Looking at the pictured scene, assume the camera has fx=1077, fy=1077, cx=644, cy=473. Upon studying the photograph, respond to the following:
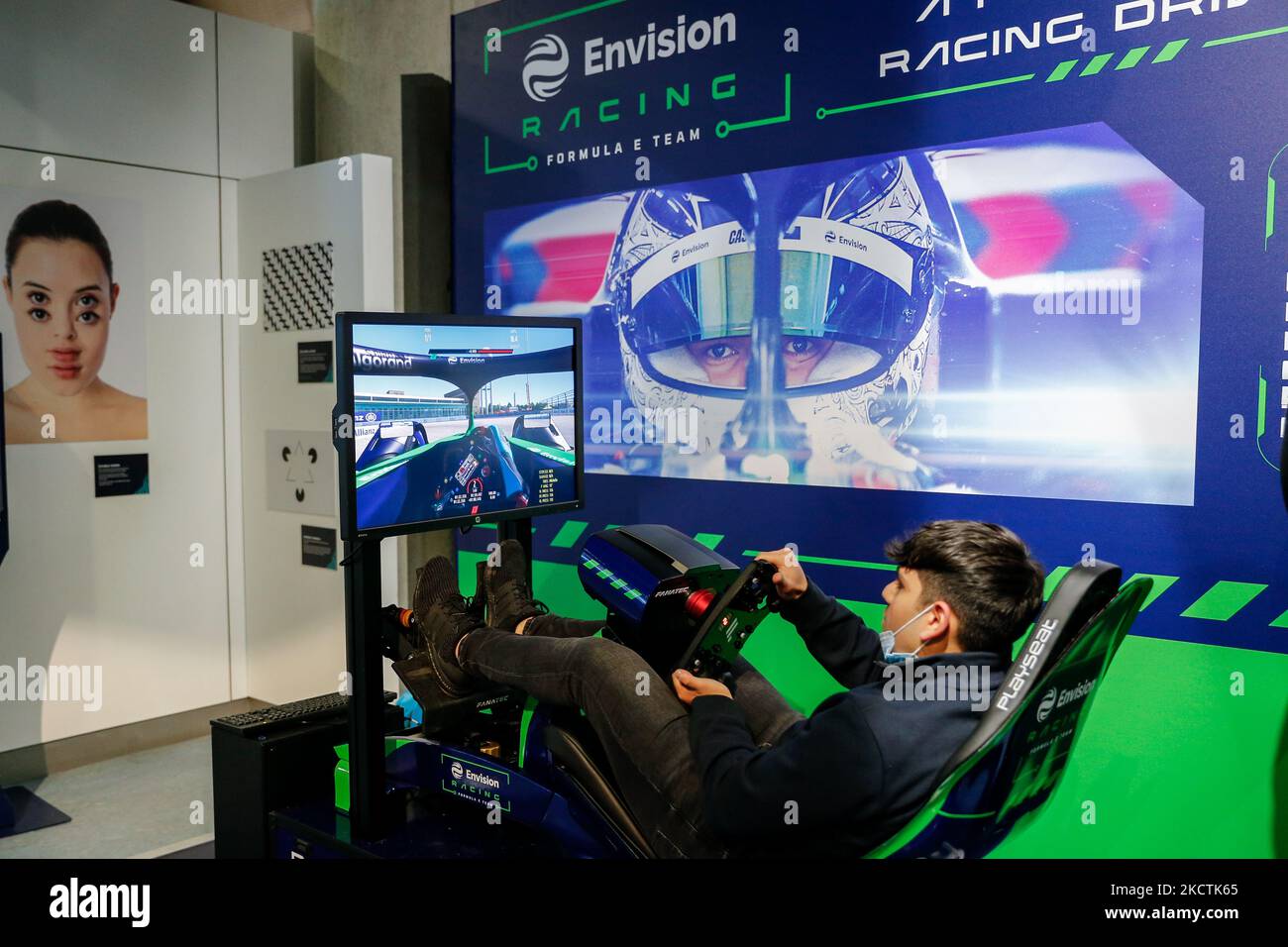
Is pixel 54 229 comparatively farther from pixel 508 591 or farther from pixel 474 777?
pixel 474 777

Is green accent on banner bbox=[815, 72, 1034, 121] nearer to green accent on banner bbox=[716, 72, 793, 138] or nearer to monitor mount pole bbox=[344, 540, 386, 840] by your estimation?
green accent on banner bbox=[716, 72, 793, 138]

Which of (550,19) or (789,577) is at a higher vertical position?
(550,19)

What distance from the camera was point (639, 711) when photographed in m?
2.27

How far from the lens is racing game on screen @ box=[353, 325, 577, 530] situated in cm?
→ 243

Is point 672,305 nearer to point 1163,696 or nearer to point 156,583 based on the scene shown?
point 1163,696

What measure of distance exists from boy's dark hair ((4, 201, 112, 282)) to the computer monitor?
2.54 meters

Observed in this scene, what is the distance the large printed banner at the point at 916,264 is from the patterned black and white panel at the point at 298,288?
696 mm

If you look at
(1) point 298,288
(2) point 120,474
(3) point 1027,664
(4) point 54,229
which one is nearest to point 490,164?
(1) point 298,288

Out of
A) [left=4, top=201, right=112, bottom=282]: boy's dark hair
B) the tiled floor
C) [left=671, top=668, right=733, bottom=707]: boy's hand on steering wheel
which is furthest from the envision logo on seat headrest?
[left=4, top=201, right=112, bottom=282]: boy's dark hair

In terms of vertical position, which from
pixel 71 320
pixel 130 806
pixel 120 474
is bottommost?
pixel 130 806

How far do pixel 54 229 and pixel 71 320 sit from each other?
14.2 inches

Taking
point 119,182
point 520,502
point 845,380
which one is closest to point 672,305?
point 845,380

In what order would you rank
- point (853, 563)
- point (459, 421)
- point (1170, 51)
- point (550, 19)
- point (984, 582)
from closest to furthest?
1. point (984, 582)
2. point (459, 421)
3. point (1170, 51)
4. point (853, 563)
5. point (550, 19)

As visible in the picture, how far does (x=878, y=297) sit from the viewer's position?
10.9 feet
